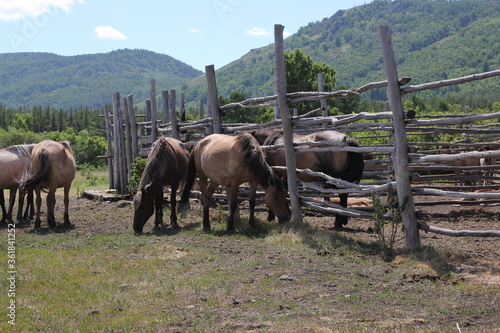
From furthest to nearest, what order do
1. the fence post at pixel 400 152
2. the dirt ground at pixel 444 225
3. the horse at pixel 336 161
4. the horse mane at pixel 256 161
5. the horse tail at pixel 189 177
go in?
the horse tail at pixel 189 177 < the horse at pixel 336 161 < the horse mane at pixel 256 161 < the fence post at pixel 400 152 < the dirt ground at pixel 444 225

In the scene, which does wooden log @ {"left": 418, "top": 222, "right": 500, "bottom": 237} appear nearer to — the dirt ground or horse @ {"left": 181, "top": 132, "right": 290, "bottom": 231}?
the dirt ground

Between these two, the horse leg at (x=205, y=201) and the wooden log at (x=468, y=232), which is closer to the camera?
the wooden log at (x=468, y=232)

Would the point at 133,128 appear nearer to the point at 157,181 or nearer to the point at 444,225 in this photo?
the point at 157,181

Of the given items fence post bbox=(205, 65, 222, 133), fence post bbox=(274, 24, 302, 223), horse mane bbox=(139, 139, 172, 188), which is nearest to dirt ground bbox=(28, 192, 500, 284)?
fence post bbox=(274, 24, 302, 223)

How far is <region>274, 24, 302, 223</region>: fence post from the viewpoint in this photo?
8.63 metres

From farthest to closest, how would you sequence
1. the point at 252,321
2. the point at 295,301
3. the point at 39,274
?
1. the point at 39,274
2. the point at 295,301
3. the point at 252,321

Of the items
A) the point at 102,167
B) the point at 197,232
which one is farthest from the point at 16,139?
the point at 197,232

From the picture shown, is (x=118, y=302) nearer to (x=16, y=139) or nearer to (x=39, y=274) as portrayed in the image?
(x=39, y=274)

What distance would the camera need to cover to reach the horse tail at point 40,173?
30.7 ft

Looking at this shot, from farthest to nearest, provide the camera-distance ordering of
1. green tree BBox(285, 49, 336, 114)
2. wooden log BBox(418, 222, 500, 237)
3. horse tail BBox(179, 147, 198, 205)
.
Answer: green tree BBox(285, 49, 336, 114) → horse tail BBox(179, 147, 198, 205) → wooden log BBox(418, 222, 500, 237)

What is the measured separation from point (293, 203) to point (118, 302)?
15.2ft

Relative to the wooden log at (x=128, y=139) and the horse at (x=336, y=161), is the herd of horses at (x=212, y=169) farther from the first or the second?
the wooden log at (x=128, y=139)

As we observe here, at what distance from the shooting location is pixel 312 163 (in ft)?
31.2

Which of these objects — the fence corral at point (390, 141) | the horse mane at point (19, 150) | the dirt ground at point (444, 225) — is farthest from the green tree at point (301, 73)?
the horse mane at point (19, 150)
